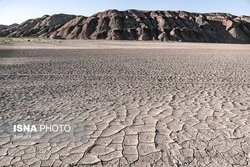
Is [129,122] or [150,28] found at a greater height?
[150,28]

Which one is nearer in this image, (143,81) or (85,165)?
(85,165)

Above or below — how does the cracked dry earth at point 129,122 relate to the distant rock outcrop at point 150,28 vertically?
below

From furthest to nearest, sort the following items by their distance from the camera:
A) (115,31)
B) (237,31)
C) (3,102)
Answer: (237,31) → (115,31) → (3,102)

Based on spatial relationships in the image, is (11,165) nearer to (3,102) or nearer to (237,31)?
(3,102)

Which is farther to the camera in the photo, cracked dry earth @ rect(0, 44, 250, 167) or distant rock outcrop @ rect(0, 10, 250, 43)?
distant rock outcrop @ rect(0, 10, 250, 43)

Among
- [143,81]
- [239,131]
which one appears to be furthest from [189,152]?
[143,81]

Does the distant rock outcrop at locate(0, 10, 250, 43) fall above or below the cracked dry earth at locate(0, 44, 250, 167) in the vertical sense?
above

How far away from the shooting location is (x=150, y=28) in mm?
80875

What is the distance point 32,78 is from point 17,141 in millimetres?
6008

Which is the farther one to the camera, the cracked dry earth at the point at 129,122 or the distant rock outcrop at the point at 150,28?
the distant rock outcrop at the point at 150,28

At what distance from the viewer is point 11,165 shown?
376 cm

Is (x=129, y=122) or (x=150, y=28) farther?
(x=150, y=28)

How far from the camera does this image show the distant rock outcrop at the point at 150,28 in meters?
77.7

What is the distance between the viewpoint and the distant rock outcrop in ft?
255
